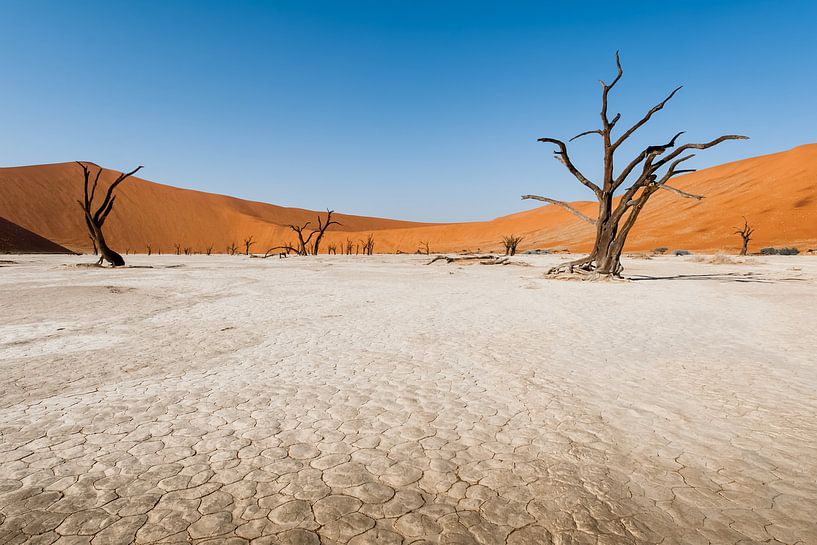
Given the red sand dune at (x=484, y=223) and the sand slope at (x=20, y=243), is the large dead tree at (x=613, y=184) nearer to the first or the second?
the red sand dune at (x=484, y=223)

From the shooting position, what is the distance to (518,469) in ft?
8.52

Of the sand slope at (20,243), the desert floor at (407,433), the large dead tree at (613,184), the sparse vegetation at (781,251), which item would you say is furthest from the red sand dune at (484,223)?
the desert floor at (407,433)

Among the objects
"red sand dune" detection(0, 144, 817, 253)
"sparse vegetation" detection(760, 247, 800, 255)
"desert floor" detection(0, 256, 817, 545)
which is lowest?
"desert floor" detection(0, 256, 817, 545)

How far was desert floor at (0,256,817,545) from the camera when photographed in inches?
83.0

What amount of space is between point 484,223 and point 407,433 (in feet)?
327

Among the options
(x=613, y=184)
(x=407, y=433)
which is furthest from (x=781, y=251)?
(x=407, y=433)

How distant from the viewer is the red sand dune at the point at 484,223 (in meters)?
45.4

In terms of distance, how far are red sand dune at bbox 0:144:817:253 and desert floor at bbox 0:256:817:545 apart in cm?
4104

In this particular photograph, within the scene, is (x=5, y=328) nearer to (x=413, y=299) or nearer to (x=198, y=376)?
(x=198, y=376)

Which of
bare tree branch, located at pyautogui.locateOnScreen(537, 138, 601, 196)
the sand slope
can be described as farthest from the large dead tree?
the sand slope

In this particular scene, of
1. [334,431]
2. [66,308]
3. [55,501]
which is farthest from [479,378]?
[66,308]

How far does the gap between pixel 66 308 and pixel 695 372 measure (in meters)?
10.4

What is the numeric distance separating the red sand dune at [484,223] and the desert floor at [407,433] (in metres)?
41.0

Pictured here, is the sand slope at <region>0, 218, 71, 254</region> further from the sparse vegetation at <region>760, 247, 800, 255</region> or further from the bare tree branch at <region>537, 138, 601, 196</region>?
the sparse vegetation at <region>760, 247, 800, 255</region>
